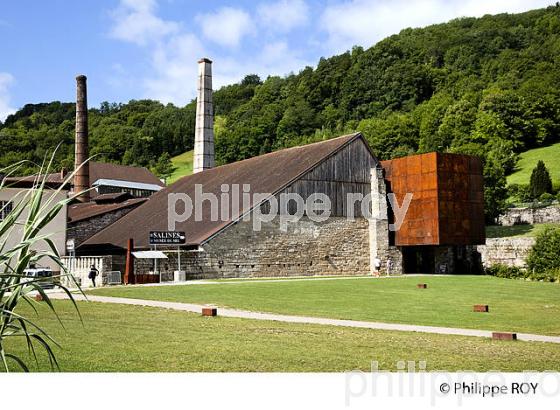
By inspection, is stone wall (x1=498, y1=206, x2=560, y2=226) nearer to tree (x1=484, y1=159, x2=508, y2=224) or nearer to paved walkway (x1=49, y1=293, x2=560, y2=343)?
tree (x1=484, y1=159, x2=508, y2=224)

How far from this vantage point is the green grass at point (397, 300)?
1603cm

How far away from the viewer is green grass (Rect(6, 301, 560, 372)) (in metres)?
9.25

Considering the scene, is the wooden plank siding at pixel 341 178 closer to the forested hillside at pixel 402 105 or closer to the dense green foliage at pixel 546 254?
the dense green foliage at pixel 546 254

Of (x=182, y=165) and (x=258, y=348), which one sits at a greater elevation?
(x=182, y=165)

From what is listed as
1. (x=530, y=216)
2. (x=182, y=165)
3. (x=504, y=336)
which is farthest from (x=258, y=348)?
(x=182, y=165)

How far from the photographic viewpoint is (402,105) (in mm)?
93375

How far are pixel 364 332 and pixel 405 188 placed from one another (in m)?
25.5

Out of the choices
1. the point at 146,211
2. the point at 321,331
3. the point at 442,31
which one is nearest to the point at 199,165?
the point at 146,211

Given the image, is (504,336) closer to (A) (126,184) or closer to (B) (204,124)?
(B) (204,124)

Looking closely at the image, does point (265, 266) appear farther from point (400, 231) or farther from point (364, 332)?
point (364, 332)

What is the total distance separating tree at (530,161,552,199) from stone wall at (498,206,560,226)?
17.4 feet

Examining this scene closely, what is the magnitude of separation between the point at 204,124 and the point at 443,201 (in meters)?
27.1

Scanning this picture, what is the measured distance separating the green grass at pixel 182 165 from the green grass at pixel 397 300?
73.3m

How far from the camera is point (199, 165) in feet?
183
